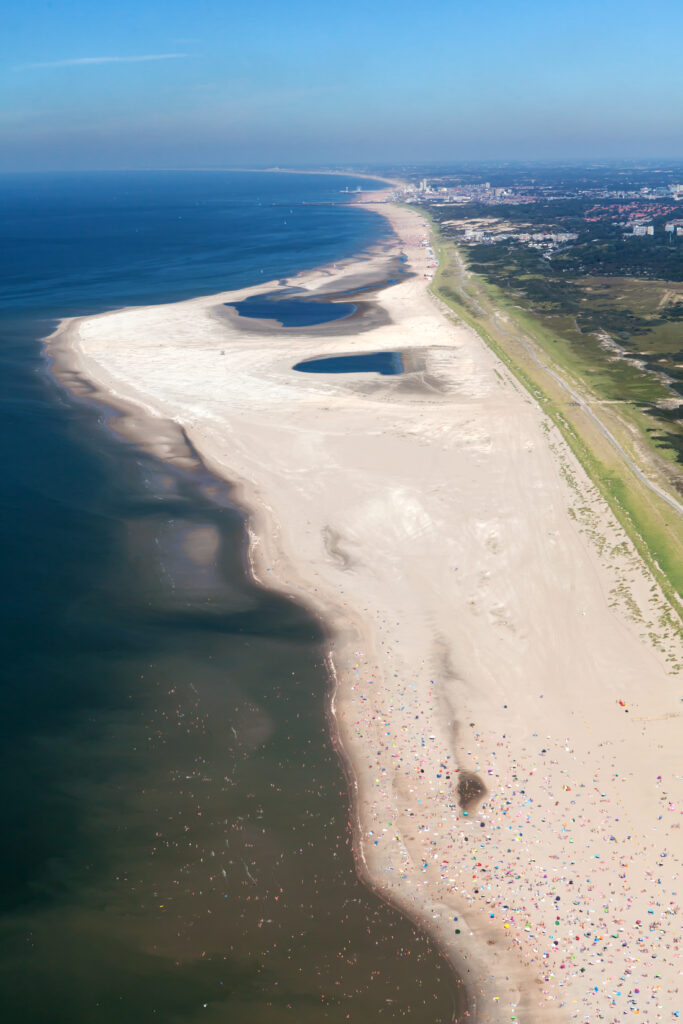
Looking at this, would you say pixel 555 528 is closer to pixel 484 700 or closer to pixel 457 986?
pixel 484 700

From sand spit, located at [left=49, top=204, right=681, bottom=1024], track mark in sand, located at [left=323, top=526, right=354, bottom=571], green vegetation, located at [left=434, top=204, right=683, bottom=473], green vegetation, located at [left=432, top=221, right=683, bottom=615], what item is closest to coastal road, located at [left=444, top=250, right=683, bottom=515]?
green vegetation, located at [left=432, top=221, right=683, bottom=615]

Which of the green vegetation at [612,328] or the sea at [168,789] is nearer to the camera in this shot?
the sea at [168,789]

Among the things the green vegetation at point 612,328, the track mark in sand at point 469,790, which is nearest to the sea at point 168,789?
the track mark in sand at point 469,790

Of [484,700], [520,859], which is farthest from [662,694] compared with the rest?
[520,859]

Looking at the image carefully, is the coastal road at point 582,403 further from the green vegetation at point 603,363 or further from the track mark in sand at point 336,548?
the track mark in sand at point 336,548

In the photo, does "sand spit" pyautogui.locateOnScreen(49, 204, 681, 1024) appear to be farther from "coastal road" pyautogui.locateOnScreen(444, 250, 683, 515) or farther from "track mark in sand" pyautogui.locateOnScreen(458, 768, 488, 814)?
"coastal road" pyautogui.locateOnScreen(444, 250, 683, 515)
